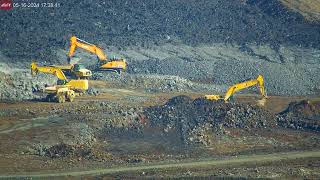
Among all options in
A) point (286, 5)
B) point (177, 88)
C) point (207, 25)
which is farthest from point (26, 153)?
point (286, 5)

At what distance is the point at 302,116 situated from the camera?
36344 mm

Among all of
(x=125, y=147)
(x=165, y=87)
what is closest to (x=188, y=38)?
(x=165, y=87)

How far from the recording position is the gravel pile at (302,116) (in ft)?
113

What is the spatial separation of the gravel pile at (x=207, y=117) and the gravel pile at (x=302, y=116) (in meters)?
0.84

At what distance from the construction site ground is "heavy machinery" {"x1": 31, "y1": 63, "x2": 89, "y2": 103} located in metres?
0.64

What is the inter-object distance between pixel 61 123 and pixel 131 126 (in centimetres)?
382

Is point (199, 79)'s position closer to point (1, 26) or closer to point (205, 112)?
point (205, 112)

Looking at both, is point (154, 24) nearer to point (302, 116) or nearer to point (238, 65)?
point (238, 65)

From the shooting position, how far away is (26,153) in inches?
1067

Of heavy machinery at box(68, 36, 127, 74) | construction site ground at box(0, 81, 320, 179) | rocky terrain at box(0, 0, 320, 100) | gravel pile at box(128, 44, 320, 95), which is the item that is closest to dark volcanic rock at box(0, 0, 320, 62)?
rocky terrain at box(0, 0, 320, 100)

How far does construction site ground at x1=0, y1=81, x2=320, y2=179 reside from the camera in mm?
24562

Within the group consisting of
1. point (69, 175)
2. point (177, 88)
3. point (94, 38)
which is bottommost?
point (69, 175)

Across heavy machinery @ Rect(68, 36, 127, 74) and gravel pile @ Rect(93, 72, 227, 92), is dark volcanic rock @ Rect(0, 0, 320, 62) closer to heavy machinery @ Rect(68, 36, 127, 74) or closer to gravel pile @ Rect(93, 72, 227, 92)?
heavy machinery @ Rect(68, 36, 127, 74)

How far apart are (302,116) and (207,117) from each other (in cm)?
642
